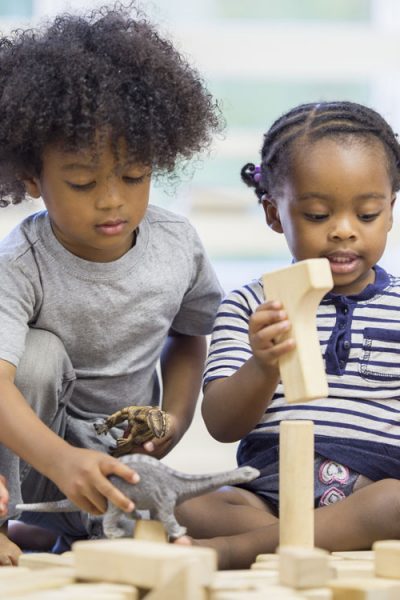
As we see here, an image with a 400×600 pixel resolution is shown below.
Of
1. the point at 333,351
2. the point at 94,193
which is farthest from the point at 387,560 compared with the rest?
the point at 94,193

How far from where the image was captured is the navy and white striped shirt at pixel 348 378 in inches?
54.2

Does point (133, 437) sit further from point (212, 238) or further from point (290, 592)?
point (212, 238)

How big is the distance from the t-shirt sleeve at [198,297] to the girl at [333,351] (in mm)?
83

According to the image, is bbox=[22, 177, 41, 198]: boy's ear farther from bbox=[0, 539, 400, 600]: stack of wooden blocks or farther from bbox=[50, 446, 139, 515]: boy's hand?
bbox=[0, 539, 400, 600]: stack of wooden blocks

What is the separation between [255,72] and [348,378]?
6.21 ft

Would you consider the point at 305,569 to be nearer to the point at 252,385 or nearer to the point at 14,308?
the point at 252,385

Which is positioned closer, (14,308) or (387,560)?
(387,560)

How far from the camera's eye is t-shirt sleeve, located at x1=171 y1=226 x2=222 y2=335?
5.07ft

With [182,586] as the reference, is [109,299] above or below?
above

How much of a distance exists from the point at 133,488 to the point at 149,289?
1.48 feet

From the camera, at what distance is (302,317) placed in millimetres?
1067

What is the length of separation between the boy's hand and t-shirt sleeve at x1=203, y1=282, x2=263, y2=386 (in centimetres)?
30

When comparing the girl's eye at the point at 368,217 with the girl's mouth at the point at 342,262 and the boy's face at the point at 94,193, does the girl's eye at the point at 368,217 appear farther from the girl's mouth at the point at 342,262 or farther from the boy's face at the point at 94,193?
the boy's face at the point at 94,193

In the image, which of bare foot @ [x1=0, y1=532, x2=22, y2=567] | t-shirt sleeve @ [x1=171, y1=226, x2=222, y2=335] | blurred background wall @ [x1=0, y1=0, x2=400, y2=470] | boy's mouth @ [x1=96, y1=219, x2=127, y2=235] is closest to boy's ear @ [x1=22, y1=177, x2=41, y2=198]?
boy's mouth @ [x1=96, y1=219, x2=127, y2=235]
